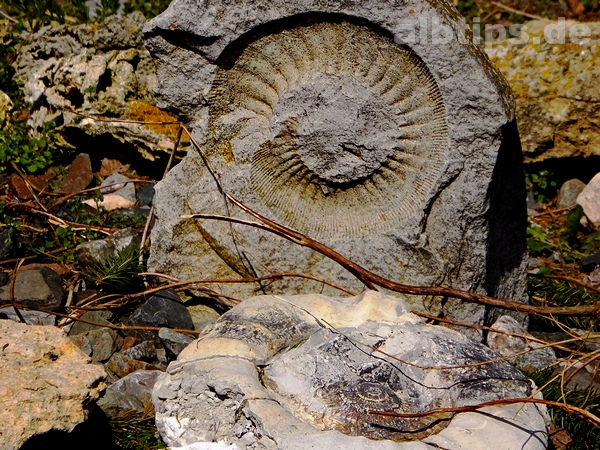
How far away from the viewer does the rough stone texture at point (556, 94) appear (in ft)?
16.8

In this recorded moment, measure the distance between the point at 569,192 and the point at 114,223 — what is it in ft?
8.89

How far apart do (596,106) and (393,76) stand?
1.96 meters

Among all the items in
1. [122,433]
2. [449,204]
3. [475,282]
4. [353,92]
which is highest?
[353,92]

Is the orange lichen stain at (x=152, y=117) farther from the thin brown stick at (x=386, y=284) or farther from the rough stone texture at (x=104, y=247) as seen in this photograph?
the thin brown stick at (x=386, y=284)

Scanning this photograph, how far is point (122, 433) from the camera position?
10.8 ft

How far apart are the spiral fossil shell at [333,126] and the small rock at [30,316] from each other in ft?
3.52

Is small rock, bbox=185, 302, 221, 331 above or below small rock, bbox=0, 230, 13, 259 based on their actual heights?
above

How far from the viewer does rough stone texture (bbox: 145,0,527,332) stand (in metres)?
3.58

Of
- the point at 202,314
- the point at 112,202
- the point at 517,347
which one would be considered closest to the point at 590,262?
the point at 517,347

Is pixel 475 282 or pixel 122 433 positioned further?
pixel 475 282

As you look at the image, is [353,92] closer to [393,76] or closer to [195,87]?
[393,76]

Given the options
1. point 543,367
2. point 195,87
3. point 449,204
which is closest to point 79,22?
point 195,87

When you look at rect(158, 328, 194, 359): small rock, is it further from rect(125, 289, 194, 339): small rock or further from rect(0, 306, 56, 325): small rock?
rect(0, 306, 56, 325): small rock

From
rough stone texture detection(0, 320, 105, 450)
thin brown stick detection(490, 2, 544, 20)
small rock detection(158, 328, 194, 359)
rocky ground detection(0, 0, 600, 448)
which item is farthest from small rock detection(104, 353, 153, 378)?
thin brown stick detection(490, 2, 544, 20)
